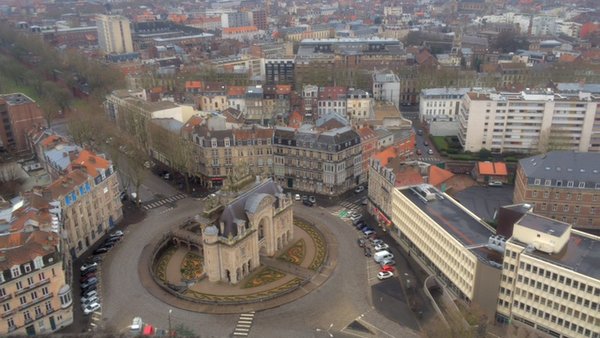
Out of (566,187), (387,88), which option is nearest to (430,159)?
(566,187)

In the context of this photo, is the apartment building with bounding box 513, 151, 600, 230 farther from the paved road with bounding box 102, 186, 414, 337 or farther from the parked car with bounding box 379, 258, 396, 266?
the paved road with bounding box 102, 186, 414, 337

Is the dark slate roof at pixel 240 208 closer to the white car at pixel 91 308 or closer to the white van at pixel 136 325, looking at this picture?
the white van at pixel 136 325

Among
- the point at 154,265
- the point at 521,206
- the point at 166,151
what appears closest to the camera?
the point at 521,206

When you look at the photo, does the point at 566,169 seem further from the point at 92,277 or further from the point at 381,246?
the point at 92,277

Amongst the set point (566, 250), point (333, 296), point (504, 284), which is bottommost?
point (333, 296)

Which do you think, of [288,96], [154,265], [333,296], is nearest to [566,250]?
[333,296]

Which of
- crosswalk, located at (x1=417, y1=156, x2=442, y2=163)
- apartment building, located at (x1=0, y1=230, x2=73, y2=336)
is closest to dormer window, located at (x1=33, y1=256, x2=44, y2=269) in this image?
apartment building, located at (x1=0, y1=230, x2=73, y2=336)

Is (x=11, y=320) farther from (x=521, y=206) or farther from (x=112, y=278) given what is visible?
(x=521, y=206)
